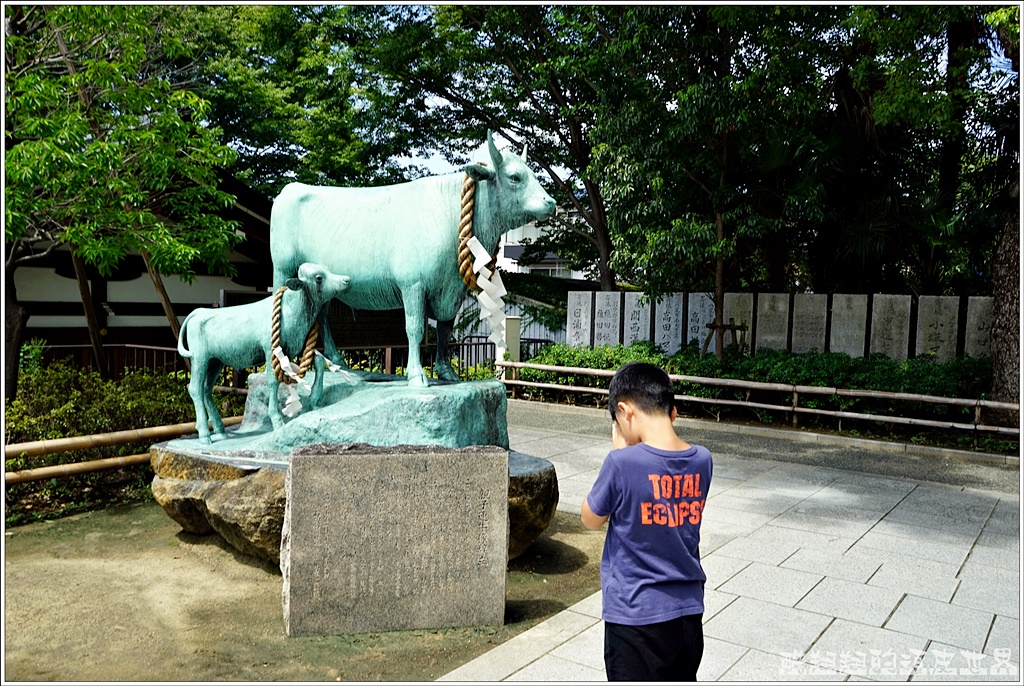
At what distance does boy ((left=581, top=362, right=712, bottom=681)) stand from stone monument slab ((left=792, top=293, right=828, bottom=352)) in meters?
10.4

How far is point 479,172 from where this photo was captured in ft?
15.7

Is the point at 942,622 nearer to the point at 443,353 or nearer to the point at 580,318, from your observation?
the point at 443,353

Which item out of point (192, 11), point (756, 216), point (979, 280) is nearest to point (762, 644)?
point (756, 216)

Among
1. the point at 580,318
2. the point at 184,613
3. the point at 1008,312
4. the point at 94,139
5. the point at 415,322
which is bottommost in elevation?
the point at 184,613

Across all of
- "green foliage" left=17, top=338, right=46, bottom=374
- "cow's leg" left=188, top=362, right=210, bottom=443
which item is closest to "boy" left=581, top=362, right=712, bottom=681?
"cow's leg" left=188, top=362, right=210, bottom=443

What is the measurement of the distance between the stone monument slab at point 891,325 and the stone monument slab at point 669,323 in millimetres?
3109

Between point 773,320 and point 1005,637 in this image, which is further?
point 773,320

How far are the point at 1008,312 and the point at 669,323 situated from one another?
200 inches

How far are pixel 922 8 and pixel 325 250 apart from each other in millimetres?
8052

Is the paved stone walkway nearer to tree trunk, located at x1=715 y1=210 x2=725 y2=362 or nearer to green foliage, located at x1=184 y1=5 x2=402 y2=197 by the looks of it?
tree trunk, located at x1=715 y1=210 x2=725 y2=362

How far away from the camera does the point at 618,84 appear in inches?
478

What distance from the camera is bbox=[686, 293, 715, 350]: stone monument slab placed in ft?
42.4

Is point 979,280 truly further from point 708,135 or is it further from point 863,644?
point 863,644

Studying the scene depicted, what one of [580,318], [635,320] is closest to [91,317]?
[580,318]
